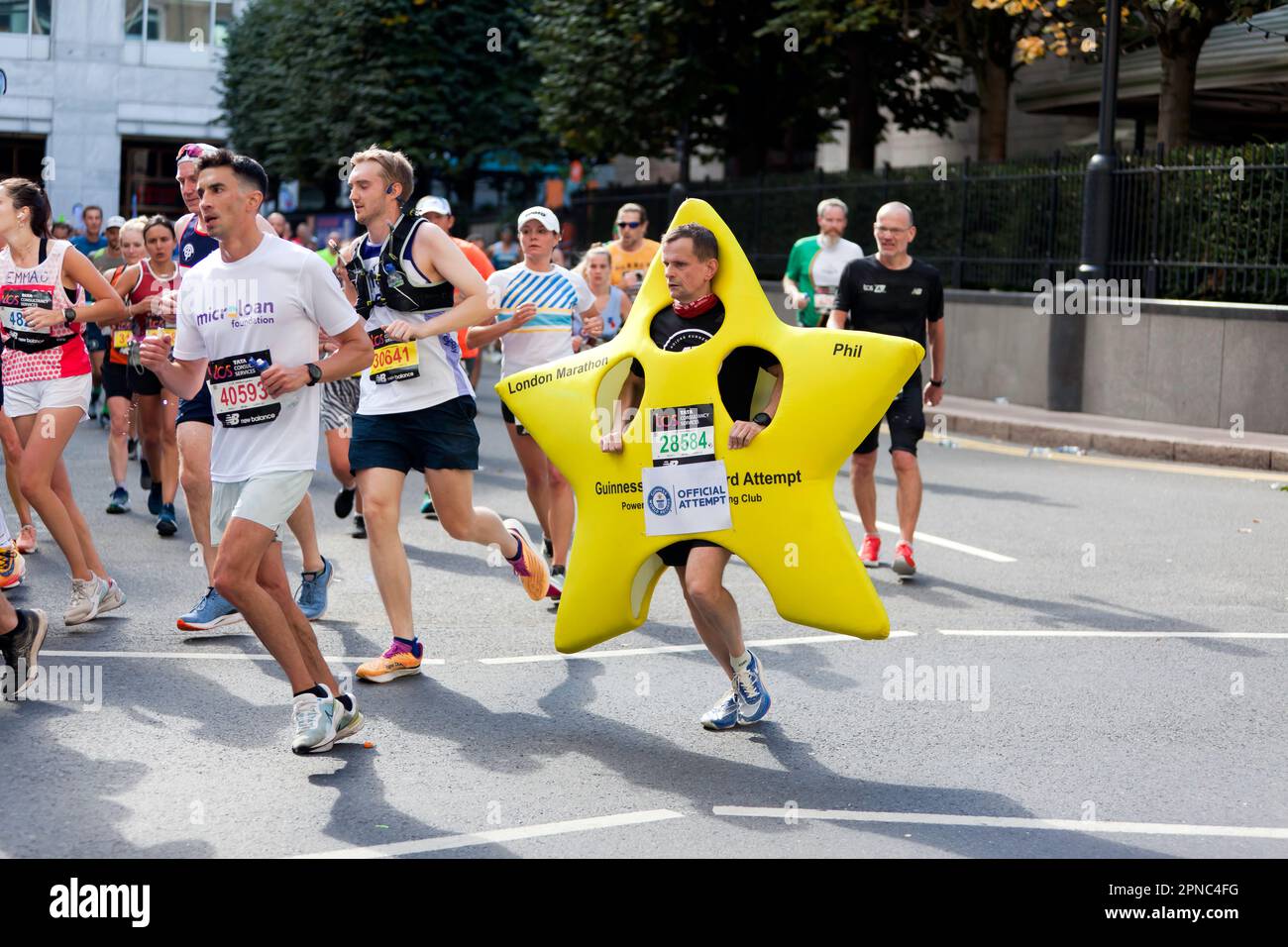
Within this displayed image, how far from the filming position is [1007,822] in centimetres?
527

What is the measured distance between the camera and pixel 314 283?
19.9 feet

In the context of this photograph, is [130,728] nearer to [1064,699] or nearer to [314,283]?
[314,283]

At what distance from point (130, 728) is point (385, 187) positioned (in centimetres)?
231

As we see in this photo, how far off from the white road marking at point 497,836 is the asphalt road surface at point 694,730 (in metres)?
0.01

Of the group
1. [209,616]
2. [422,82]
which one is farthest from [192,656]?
[422,82]

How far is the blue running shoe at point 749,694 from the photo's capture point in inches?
250

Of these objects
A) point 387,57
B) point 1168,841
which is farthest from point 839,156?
point 1168,841

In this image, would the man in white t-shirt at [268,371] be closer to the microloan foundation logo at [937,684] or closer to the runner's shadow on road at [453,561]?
the microloan foundation logo at [937,684]

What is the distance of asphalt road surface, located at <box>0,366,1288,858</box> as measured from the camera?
16.9 feet

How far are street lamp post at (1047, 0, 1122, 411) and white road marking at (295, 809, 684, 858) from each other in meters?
13.4

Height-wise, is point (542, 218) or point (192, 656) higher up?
point (542, 218)

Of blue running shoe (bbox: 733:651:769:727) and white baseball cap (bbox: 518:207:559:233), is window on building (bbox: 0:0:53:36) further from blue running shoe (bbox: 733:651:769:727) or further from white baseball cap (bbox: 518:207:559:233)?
blue running shoe (bbox: 733:651:769:727)

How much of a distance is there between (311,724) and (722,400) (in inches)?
70.2

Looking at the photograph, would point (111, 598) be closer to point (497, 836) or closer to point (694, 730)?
point (694, 730)
